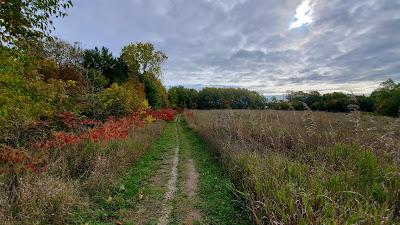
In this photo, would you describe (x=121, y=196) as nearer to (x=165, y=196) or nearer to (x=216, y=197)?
(x=165, y=196)

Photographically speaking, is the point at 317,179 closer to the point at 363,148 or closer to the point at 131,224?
the point at 363,148

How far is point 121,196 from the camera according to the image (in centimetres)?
625

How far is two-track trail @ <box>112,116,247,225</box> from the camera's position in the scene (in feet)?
17.1

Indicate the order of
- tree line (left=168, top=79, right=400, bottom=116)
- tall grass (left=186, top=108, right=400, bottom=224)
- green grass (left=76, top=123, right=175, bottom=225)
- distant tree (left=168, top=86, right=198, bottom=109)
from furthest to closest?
distant tree (left=168, top=86, right=198, bottom=109) → tree line (left=168, top=79, right=400, bottom=116) → green grass (left=76, top=123, right=175, bottom=225) → tall grass (left=186, top=108, right=400, bottom=224)

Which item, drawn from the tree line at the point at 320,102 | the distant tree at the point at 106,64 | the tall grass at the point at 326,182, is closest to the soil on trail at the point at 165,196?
the tall grass at the point at 326,182

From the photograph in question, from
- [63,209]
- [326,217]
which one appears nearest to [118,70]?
[63,209]

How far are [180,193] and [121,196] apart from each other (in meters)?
1.33

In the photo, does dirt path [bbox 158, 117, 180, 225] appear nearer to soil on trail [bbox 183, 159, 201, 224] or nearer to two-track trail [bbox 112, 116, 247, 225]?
two-track trail [bbox 112, 116, 247, 225]

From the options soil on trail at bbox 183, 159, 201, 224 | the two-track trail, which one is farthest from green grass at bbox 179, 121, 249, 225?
soil on trail at bbox 183, 159, 201, 224

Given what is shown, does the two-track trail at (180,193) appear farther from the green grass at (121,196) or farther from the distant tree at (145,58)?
the distant tree at (145,58)

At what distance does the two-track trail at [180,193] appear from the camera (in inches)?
205

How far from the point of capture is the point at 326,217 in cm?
362

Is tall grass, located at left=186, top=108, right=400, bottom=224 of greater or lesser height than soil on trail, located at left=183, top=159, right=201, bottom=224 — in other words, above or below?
above

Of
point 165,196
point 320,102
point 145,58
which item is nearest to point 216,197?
point 165,196
